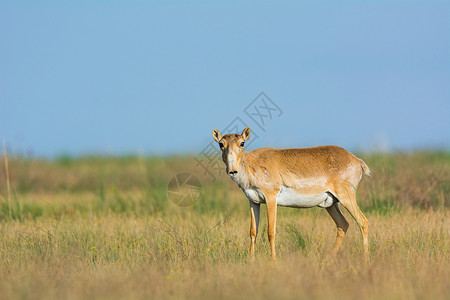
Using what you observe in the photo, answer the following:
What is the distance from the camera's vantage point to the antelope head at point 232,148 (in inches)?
344

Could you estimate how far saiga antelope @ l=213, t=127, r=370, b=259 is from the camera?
912 cm

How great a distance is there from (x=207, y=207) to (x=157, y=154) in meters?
14.6

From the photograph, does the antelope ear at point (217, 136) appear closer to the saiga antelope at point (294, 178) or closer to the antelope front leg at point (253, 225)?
the saiga antelope at point (294, 178)

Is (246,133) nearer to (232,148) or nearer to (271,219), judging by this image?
(232,148)

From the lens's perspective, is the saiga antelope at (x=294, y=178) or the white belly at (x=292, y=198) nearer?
the saiga antelope at (x=294, y=178)

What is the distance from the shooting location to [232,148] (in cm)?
884

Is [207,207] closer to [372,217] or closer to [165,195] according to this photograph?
[165,195]

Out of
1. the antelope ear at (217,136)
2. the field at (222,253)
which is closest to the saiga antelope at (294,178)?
the antelope ear at (217,136)

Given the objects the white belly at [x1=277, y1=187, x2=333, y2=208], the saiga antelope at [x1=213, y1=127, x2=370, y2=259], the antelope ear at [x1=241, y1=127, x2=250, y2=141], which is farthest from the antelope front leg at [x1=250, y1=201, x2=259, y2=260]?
the antelope ear at [x1=241, y1=127, x2=250, y2=141]

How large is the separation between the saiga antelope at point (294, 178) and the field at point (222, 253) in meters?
0.46

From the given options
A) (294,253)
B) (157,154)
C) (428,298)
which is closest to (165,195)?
(294,253)

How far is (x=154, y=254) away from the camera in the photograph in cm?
902

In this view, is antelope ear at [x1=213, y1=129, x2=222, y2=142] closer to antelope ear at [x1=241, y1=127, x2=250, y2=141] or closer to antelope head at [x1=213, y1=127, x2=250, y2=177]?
antelope head at [x1=213, y1=127, x2=250, y2=177]

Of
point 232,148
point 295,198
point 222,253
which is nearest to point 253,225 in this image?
point 222,253
